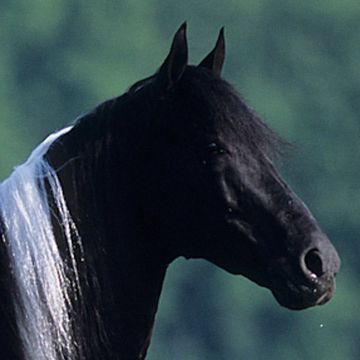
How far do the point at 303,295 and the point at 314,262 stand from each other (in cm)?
9

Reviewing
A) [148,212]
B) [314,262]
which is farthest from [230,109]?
[314,262]

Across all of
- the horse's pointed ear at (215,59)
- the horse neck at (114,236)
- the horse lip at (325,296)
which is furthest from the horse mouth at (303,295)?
the horse's pointed ear at (215,59)

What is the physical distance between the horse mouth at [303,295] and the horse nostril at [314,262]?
0.11 ft

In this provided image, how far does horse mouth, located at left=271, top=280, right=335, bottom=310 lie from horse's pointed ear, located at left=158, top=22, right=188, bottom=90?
0.55 meters

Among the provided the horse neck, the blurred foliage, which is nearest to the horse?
the horse neck

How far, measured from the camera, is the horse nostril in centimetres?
276

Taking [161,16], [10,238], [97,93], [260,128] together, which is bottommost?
[10,238]

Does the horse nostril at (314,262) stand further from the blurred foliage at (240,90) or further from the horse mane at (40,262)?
the blurred foliage at (240,90)

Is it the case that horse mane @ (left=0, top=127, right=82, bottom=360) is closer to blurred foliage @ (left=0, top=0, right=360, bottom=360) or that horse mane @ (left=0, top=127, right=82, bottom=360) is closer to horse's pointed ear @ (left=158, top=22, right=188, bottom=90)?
horse's pointed ear @ (left=158, top=22, right=188, bottom=90)

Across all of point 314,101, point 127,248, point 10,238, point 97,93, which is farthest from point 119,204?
point 314,101

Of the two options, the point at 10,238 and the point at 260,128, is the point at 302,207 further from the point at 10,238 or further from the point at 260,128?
the point at 10,238

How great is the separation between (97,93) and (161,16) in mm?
678

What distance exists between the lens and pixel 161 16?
621cm

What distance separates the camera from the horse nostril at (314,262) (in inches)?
109
